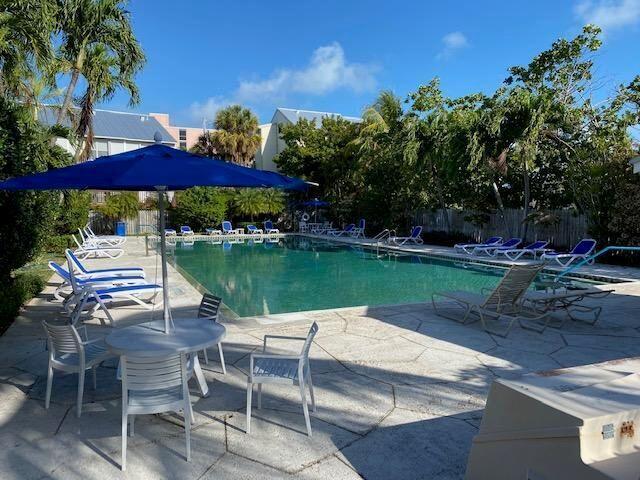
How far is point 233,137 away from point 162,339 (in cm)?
3729

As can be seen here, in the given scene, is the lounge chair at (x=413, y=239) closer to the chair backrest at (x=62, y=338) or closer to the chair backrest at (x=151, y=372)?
the chair backrest at (x=62, y=338)

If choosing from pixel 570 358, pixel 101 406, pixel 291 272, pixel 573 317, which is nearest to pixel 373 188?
pixel 291 272

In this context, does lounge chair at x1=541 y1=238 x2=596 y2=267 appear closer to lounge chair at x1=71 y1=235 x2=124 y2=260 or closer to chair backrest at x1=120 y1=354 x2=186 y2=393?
chair backrest at x1=120 y1=354 x2=186 y2=393

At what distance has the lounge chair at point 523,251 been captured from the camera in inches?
652

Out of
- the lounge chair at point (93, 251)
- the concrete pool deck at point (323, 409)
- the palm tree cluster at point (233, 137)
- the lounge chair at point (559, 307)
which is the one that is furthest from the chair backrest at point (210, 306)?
the palm tree cluster at point (233, 137)

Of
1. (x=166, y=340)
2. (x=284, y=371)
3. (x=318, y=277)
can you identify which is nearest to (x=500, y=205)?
(x=318, y=277)

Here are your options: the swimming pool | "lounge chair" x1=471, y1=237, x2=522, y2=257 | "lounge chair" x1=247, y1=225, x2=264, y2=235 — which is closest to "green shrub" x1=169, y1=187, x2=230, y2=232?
"lounge chair" x1=247, y1=225, x2=264, y2=235

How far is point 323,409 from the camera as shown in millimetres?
4125

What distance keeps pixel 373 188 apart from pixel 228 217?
1186cm

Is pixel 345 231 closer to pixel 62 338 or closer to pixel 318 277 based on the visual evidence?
pixel 318 277

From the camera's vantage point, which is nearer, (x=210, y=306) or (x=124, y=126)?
(x=210, y=306)

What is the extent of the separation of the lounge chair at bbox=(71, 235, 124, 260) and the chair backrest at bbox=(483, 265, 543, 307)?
1436 cm

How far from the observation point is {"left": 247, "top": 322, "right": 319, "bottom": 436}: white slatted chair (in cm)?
367

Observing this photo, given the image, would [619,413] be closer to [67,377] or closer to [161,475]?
[161,475]
